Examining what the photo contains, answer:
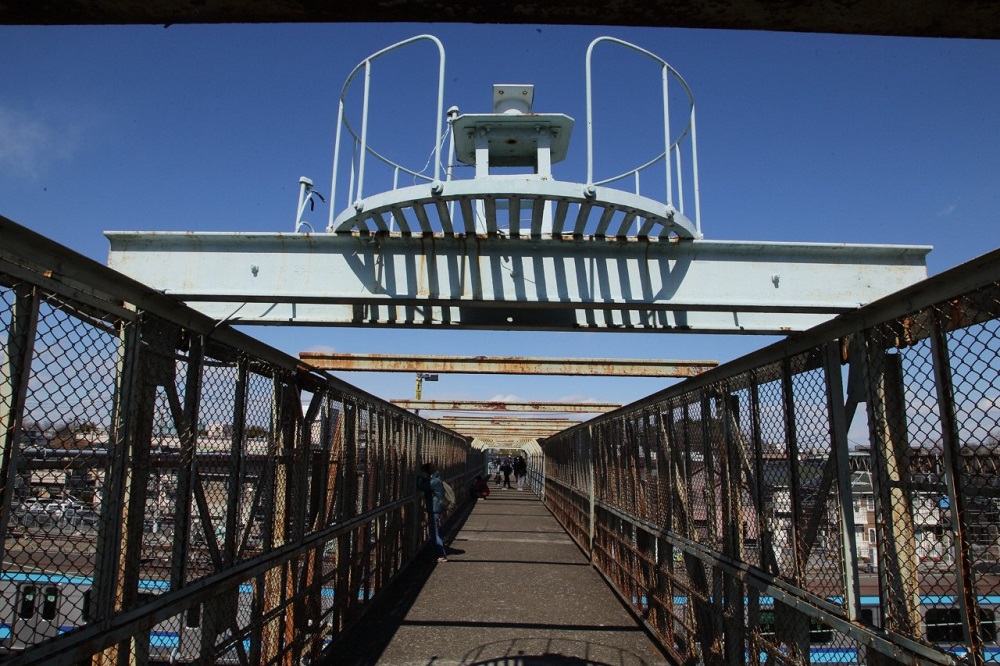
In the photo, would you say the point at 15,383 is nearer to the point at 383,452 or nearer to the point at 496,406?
the point at 383,452

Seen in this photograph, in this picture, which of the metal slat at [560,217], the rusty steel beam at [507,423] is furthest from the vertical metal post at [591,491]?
the rusty steel beam at [507,423]

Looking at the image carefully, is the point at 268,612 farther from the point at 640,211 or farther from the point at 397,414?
the point at 397,414

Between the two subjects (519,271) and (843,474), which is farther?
(519,271)

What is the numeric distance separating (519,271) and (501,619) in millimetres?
4391

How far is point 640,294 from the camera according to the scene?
5.13m

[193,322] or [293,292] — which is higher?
[293,292]

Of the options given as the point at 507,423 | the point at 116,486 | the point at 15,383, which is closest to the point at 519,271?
the point at 116,486

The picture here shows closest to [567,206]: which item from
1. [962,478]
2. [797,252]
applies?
[797,252]

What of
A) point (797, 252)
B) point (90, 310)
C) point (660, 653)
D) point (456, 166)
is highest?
point (456, 166)

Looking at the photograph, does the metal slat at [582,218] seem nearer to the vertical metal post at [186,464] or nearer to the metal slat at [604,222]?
the metal slat at [604,222]

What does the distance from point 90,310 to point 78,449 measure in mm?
604

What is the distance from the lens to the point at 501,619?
746 cm

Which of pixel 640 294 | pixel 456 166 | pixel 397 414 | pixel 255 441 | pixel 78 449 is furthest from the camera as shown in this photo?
pixel 397 414

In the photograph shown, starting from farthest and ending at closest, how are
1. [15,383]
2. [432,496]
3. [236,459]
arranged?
1. [432,496]
2. [236,459]
3. [15,383]
